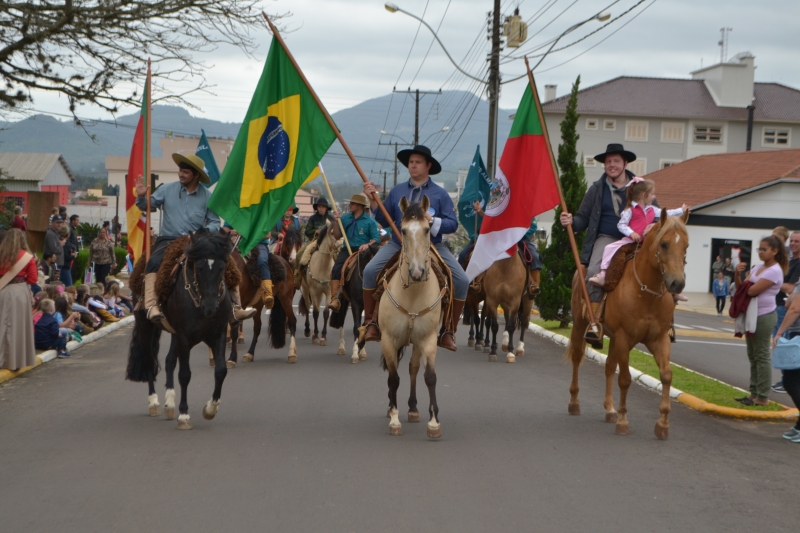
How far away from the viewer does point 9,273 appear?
11.9m

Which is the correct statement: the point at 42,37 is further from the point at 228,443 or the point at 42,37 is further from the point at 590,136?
the point at 590,136

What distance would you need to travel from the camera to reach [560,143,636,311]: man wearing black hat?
32.0 feet

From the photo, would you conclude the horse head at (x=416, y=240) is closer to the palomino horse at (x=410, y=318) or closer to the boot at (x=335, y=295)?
the palomino horse at (x=410, y=318)

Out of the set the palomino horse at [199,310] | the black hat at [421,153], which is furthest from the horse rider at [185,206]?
the black hat at [421,153]

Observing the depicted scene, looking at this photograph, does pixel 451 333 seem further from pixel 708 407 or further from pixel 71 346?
pixel 71 346

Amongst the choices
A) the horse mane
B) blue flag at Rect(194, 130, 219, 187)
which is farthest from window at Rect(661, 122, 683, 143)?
the horse mane

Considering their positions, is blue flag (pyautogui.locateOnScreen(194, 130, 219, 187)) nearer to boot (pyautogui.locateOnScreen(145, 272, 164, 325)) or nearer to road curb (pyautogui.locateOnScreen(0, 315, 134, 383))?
road curb (pyautogui.locateOnScreen(0, 315, 134, 383))

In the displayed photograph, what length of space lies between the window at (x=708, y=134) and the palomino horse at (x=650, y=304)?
7105 centimetres

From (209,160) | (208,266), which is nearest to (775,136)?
(209,160)

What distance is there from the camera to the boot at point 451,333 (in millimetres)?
9523

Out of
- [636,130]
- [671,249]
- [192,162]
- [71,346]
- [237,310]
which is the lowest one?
[71,346]

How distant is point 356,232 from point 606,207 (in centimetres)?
654

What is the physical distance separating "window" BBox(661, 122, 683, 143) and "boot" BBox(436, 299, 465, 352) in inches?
2789

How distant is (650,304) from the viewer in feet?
29.2
